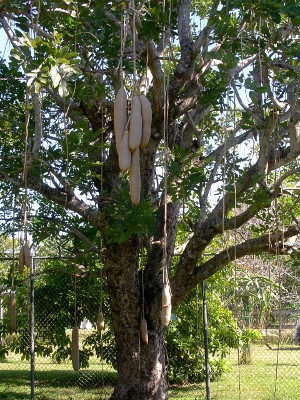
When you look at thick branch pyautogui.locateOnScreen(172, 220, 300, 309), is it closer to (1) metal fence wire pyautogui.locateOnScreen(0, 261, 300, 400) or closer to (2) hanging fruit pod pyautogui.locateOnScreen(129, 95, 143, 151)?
(1) metal fence wire pyautogui.locateOnScreen(0, 261, 300, 400)

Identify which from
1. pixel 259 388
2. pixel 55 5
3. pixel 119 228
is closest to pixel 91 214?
pixel 119 228

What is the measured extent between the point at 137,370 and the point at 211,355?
294 cm

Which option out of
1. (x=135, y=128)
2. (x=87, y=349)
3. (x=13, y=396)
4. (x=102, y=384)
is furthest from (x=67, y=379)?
(x=135, y=128)

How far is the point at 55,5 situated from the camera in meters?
5.06

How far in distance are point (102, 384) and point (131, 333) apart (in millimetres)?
997

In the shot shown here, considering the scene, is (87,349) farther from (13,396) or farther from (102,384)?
(102,384)

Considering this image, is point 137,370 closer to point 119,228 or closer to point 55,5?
point 119,228

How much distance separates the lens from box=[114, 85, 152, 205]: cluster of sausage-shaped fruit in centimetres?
163

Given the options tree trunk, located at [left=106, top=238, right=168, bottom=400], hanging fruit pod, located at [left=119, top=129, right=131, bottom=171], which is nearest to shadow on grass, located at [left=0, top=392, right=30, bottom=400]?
tree trunk, located at [left=106, top=238, right=168, bottom=400]

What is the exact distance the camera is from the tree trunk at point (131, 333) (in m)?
6.12

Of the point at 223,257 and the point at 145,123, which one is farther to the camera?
the point at 223,257

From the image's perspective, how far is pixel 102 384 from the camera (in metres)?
6.78

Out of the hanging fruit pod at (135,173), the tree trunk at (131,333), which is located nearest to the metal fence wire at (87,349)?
the tree trunk at (131,333)

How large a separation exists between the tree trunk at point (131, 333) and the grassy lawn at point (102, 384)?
720mm
